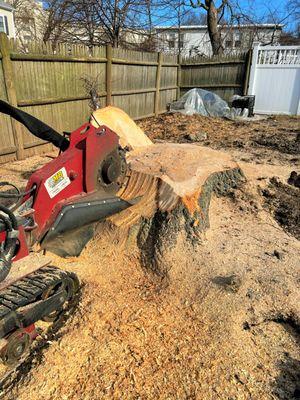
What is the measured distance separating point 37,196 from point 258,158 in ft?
17.5

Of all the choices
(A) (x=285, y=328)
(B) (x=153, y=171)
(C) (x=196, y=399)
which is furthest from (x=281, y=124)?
(C) (x=196, y=399)

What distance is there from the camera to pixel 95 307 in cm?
263

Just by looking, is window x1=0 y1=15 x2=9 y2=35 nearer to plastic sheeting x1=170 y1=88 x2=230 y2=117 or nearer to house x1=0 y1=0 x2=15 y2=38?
house x1=0 y1=0 x2=15 y2=38

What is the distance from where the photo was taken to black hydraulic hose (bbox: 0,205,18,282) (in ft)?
6.39

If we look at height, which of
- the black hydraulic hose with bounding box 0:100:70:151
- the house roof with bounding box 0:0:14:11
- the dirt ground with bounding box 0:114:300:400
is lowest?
the dirt ground with bounding box 0:114:300:400

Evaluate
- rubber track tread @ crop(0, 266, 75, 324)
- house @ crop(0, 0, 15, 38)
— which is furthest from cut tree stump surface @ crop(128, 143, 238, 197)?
house @ crop(0, 0, 15, 38)

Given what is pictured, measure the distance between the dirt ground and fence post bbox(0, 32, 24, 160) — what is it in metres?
3.84

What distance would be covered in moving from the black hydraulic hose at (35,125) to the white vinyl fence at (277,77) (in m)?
11.5

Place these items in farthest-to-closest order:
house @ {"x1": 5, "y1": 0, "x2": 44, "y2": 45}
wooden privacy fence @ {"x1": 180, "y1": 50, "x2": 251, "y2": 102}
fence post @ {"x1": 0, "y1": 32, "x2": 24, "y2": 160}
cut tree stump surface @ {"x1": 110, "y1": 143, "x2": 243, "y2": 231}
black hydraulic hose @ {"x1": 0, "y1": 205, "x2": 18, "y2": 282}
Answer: house @ {"x1": 5, "y1": 0, "x2": 44, "y2": 45}
wooden privacy fence @ {"x1": 180, "y1": 50, "x2": 251, "y2": 102}
fence post @ {"x1": 0, "y1": 32, "x2": 24, "y2": 160}
cut tree stump surface @ {"x1": 110, "y1": 143, "x2": 243, "y2": 231}
black hydraulic hose @ {"x1": 0, "y1": 205, "x2": 18, "y2": 282}

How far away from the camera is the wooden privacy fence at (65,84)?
605 centimetres

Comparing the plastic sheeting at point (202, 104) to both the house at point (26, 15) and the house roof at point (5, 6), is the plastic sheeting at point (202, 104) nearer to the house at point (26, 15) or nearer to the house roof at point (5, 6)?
the house roof at point (5, 6)

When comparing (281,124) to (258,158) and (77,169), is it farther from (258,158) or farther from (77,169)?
(77,169)

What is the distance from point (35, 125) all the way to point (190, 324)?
1909 millimetres

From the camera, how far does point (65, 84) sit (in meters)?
7.21
